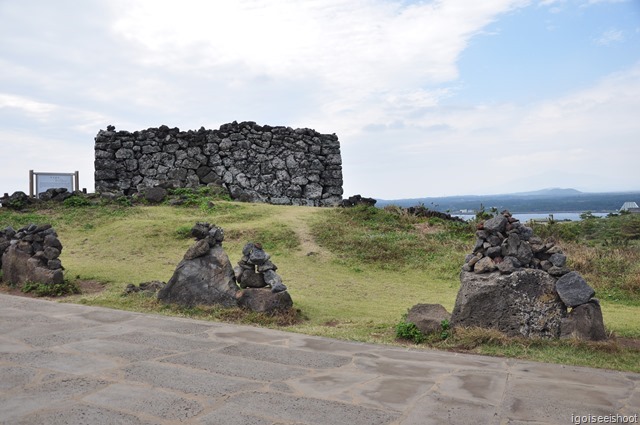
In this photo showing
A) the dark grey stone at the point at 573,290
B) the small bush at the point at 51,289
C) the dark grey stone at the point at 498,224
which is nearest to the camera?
the dark grey stone at the point at 573,290

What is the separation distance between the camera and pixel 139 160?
2444 cm

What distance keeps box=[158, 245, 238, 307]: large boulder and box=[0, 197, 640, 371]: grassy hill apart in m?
0.22

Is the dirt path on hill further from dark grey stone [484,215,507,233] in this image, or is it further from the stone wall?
dark grey stone [484,215,507,233]

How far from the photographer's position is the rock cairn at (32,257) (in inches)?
404

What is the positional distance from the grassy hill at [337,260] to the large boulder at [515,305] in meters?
0.28

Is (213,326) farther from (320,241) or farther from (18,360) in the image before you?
(320,241)

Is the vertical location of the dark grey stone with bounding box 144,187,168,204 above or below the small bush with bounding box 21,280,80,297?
above

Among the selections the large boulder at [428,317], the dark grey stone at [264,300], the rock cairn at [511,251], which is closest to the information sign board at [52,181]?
the dark grey stone at [264,300]

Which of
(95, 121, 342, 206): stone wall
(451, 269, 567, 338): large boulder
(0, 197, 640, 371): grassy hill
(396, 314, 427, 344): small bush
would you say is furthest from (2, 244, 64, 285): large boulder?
(95, 121, 342, 206): stone wall

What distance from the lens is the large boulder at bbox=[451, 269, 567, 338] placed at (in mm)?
6766

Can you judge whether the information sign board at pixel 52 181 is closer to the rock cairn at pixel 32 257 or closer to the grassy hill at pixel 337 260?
the grassy hill at pixel 337 260

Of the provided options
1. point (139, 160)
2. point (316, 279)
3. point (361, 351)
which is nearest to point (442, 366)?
point (361, 351)

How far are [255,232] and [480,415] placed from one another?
39.2 feet

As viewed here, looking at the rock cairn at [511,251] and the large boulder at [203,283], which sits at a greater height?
the rock cairn at [511,251]
